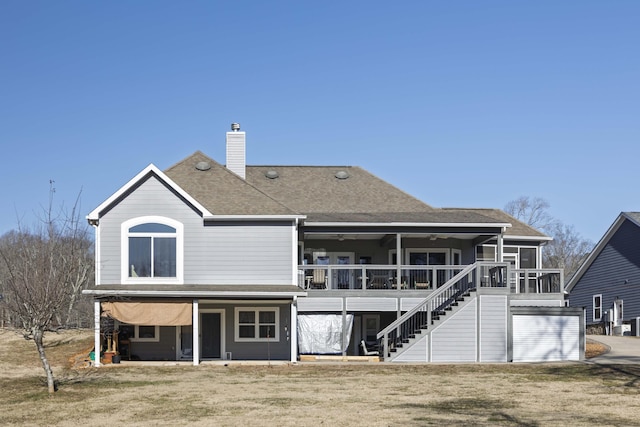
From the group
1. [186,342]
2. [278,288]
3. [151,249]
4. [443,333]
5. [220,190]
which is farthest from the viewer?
[220,190]

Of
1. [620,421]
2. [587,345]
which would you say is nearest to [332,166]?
[587,345]

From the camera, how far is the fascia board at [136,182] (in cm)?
3044

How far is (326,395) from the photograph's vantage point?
21859 millimetres

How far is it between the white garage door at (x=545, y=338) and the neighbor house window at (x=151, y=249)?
12.0 m

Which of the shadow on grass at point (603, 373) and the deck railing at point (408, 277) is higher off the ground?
the deck railing at point (408, 277)

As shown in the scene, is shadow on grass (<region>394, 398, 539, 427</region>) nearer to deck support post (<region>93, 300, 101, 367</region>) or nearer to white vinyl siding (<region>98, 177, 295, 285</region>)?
white vinyl siding (<region>98, 177, 295, 285</region>)

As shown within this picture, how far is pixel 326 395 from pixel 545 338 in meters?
12.2

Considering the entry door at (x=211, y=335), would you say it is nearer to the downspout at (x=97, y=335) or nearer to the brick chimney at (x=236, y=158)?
the downspout at (x=97, y=335)

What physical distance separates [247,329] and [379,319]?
5.90 metres

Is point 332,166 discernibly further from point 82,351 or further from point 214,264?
point 82,351

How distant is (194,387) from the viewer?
2369 centimetres

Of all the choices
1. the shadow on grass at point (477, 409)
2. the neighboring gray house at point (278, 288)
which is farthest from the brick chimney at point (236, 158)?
the shadow on grass at point (477, 409)


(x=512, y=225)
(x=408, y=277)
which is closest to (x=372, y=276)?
(x=408, y=277)

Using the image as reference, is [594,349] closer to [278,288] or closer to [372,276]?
[372,276]
